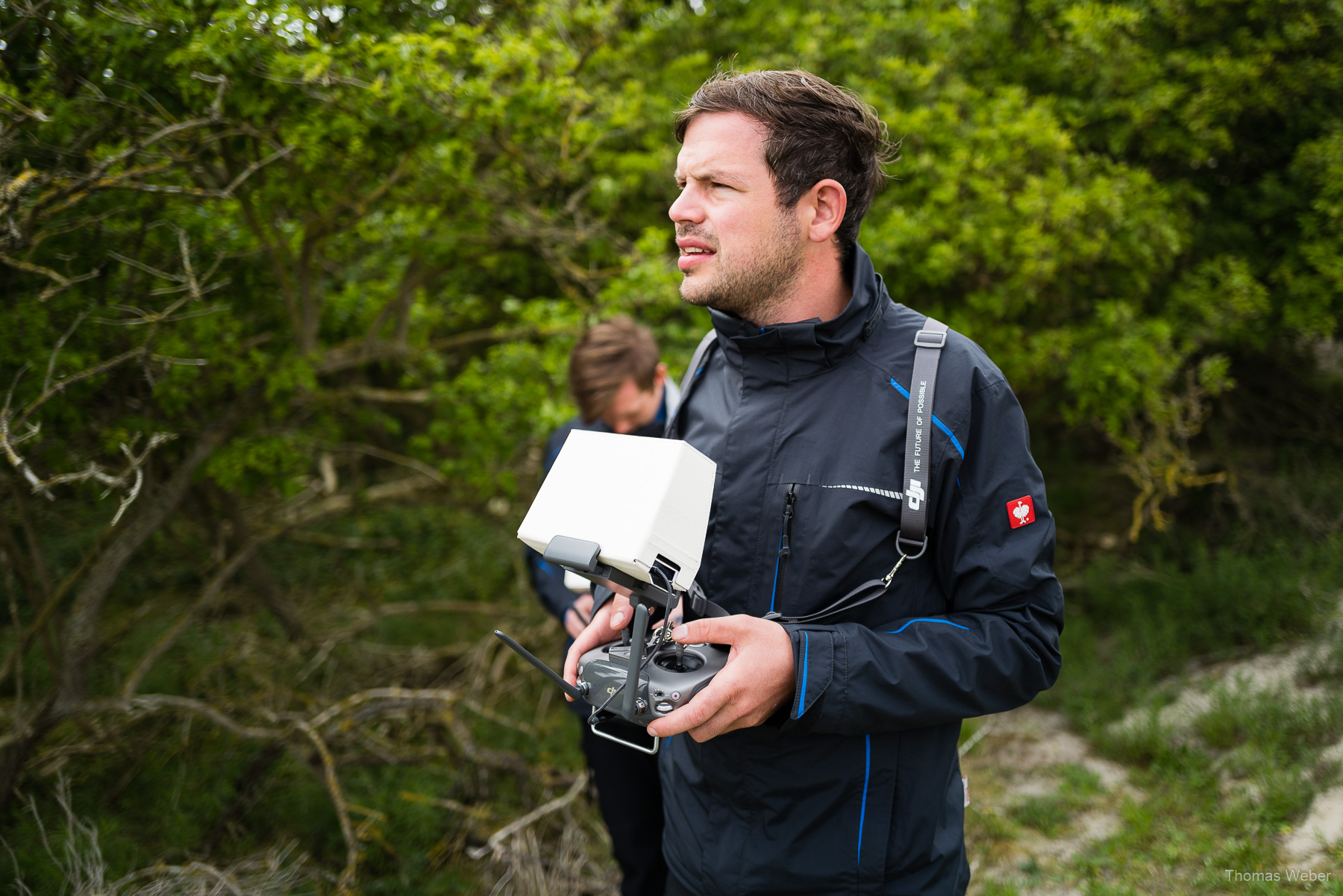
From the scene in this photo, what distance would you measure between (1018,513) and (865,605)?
329 mm

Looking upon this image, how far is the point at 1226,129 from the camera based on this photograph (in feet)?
16.1

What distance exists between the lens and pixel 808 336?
1.54 metres

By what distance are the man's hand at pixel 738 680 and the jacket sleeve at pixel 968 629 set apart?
4 cm

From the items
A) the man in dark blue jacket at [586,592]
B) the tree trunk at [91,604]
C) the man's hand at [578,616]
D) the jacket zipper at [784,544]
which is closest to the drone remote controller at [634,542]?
the jacket zipper at [784,544]

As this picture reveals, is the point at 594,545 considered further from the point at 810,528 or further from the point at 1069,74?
the point at 1069,74

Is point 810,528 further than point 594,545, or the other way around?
point 810,528

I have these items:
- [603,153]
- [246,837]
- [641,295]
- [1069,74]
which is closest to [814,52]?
[603,153]

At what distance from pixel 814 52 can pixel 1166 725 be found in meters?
4.25

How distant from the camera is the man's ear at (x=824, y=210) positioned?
155cm

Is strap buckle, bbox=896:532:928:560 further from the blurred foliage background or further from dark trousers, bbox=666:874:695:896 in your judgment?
the blurred foliage background

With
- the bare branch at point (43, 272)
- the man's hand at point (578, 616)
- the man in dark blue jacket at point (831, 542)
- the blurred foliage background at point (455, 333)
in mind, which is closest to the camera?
the man in dark blue jacket at point (831, 542)

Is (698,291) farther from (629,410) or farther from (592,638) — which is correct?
(629,410)

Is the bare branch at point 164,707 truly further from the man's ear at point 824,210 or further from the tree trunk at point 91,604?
the man's ear at point 824,210

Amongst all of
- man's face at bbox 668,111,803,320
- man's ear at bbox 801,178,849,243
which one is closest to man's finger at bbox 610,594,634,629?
man's face at bbox 668,111,803,320
